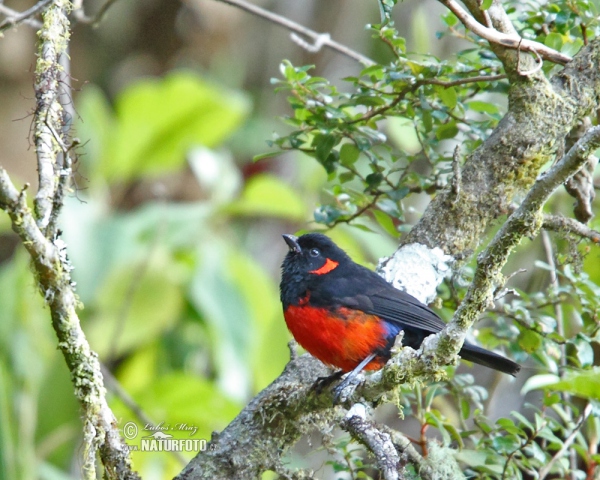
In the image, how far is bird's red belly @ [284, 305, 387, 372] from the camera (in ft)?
9.89

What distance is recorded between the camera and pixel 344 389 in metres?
2.42

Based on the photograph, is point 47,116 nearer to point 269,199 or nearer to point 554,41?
point 554,41

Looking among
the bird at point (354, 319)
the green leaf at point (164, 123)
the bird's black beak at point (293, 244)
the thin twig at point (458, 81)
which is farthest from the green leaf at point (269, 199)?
the thin twig at point (458, 81)

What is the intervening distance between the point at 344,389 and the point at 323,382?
27cm

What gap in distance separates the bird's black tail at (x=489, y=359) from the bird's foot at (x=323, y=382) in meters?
0.51

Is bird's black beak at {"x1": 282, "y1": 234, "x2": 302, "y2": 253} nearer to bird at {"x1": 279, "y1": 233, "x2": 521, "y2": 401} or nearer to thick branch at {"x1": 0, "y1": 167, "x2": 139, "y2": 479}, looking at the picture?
bird at {"x1": 279, "y1": 233, "x2": 521, "y2": 401}

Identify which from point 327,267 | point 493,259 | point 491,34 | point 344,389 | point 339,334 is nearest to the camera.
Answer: point 493,259

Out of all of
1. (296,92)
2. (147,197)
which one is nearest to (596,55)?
(296,92)

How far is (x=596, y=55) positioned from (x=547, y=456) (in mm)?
1453

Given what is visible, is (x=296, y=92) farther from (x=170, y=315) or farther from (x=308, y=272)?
(x=170, y=315)

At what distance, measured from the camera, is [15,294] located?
5195 millimetres

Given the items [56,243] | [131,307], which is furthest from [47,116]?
[131,307]

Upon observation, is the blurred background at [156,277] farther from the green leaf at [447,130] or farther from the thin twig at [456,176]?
the thin twig at [456,176]

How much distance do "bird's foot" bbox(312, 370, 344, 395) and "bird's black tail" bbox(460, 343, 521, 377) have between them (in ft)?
1.67
